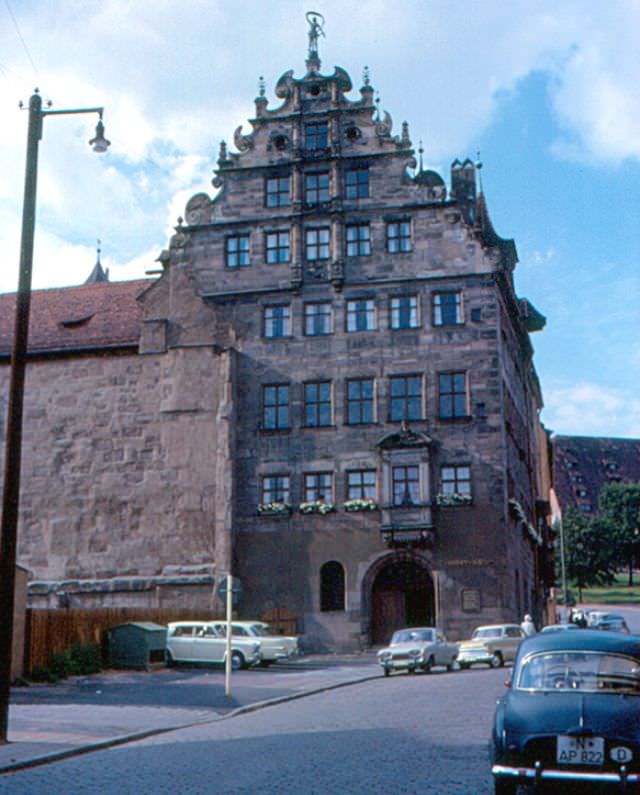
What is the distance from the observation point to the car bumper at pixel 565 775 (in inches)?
347

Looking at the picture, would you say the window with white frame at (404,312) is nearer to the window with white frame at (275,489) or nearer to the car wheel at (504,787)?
the window with white frame at (275,489)

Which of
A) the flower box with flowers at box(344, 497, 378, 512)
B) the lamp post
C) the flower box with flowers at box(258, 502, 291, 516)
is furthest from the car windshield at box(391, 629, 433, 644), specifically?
the lamp post

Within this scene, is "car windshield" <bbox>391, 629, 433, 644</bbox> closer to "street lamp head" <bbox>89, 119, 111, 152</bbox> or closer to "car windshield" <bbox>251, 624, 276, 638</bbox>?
"car windshield" <bbox>251, 624, 276, 638</bbox>

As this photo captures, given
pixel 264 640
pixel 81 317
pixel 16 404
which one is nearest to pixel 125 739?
pixel 16 404

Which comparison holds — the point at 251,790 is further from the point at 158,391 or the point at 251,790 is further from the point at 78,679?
the point at 158,391

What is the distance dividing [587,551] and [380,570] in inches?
2282

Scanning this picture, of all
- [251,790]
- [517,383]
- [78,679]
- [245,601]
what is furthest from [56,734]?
[517,383]

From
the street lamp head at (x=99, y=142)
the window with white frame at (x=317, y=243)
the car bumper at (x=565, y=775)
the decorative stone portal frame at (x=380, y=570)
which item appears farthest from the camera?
the window with white frame at (x=317, y=243)

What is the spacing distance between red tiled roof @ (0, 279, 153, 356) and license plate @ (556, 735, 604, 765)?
35.6 metres

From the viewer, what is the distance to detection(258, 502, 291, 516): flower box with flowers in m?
40.2

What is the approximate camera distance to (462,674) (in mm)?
28094

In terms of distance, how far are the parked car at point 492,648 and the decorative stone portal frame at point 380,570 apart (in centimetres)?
632

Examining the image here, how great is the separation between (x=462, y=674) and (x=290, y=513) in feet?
44.0

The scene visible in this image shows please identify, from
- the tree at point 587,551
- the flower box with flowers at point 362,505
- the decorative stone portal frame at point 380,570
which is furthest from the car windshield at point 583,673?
the tree at point 587,551
